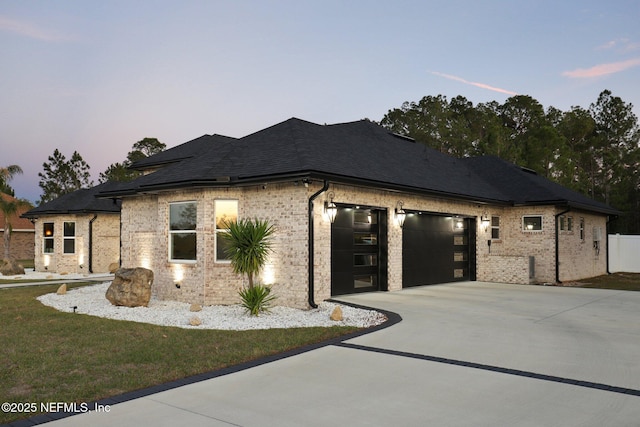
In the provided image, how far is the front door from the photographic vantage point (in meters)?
13.1

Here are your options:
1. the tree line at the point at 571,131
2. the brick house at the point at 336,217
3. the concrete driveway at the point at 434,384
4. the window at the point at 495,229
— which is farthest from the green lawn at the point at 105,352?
the tree line at the point at 571,131

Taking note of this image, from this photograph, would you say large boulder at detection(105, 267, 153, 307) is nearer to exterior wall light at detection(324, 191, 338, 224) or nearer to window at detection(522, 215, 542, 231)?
exterior wall light at detection(324, 191, 338, 224)

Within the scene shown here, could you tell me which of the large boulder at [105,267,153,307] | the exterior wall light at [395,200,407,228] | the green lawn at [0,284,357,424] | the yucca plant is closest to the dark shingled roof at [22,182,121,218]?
the large boulder at [105,267,153,307]

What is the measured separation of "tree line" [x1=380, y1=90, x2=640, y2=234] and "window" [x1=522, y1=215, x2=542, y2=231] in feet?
71.0

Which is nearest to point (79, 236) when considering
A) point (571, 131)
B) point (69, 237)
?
point (69, 237)

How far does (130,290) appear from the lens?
1166 centimetres

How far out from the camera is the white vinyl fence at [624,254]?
27.6 meters

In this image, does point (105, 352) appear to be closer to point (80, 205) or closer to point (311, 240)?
point (311, 240)

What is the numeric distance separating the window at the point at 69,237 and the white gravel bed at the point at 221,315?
40.0 ft

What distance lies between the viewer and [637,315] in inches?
424

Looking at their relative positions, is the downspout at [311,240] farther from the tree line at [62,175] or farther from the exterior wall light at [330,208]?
the tree line at [62,175]

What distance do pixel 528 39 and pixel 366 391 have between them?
20.1 meters

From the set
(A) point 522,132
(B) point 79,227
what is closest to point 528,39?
(B) point 79,227

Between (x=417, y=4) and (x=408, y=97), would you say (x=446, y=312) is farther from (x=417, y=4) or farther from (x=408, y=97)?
(x=408, y=97)
